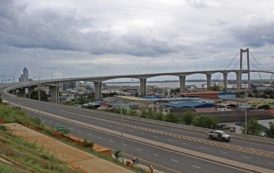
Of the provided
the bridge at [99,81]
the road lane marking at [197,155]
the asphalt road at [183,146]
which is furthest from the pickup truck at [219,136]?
the bridge at [99,81]

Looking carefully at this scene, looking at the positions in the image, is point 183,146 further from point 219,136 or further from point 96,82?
point 96,82

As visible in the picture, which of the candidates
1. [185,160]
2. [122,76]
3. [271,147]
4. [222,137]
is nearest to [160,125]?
[222,137]

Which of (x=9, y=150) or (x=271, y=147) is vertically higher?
(x=9, y=150)

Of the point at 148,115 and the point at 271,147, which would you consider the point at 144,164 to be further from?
the point at 148,115

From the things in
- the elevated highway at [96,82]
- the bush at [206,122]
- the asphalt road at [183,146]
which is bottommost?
the bush at [206,122]

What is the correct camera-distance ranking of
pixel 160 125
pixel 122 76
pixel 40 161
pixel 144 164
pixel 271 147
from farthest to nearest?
pixel 122 76 → pixel 160 125 → pixel 271 147 → pixel 144 164 → pixel 40 161

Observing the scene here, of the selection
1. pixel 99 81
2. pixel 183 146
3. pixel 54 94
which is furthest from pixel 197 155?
pixel 99 81

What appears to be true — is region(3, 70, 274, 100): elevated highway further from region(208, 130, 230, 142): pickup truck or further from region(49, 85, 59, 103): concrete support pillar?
region(208, 130, 230, 142): pickup truck

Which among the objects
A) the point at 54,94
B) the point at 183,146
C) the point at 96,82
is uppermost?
the point at 96,82

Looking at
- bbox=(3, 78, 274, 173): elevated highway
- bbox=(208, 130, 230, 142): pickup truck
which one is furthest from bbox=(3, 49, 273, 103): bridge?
bbox=(208, 130, 230, 142): pickup truck

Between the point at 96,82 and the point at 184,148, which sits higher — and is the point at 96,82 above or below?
above

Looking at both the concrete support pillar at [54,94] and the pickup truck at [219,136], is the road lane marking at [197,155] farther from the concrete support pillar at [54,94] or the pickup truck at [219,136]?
the concrete support pillar at [54,94]

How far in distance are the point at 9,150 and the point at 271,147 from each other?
75.3ft

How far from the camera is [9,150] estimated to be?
43.1ft
